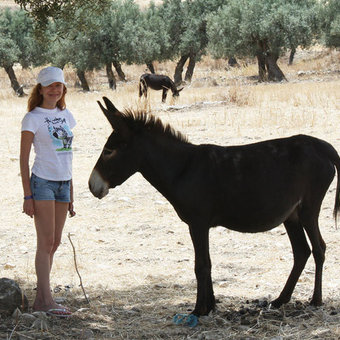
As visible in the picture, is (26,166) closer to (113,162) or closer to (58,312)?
(113,162)

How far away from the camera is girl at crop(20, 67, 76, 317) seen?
4.54m

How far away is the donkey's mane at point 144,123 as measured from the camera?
186 inches

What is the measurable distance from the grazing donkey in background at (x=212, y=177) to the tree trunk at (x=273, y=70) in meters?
28.9

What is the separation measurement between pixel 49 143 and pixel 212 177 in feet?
4.59

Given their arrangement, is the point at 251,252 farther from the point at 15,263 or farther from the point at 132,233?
the point at 15,263

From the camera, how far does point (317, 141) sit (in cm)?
497

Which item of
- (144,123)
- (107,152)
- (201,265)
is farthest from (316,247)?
(107,152)

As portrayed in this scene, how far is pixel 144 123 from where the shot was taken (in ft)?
15.7

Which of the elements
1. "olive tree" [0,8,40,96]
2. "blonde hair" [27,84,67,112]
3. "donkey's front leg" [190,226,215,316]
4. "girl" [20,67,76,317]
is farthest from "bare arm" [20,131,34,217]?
"olive tree" [0,8,40,96]

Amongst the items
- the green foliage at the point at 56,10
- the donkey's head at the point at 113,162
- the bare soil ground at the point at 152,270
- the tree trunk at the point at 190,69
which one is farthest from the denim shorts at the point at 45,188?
the tree trunk at the point at 190,69

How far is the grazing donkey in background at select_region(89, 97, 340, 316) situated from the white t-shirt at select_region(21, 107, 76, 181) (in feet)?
0.98

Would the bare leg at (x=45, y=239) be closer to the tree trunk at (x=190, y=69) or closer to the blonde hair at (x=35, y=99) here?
the blonde hair at (x=35, y=99)

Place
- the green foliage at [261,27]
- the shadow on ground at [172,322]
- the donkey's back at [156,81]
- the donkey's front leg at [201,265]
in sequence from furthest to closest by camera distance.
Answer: the green foliage at [261,27], the donkey's back at [156,81], the donkey's front leg at [201,265], the shadow on ground at [172,322]

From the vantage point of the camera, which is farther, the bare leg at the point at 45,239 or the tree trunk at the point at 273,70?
the tree trunk at the point at 273,70
